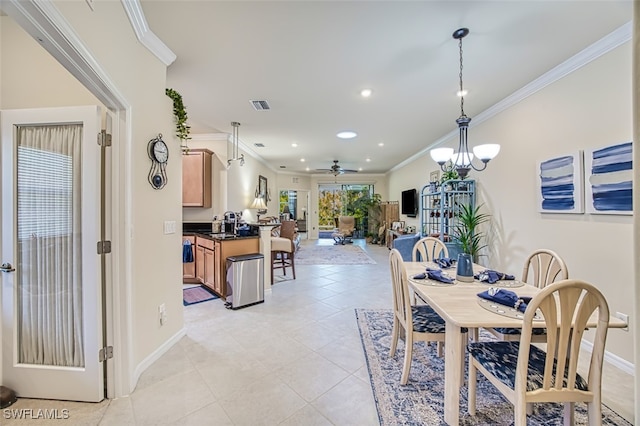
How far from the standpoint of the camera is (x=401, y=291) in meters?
2.06

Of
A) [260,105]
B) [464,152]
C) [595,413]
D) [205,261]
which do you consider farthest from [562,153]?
[205,261]

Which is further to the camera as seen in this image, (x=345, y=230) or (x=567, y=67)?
(x=345, y=230)

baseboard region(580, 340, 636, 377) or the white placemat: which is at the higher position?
the white placemat

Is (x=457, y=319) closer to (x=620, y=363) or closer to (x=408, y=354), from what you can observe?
(x=408, y=354)

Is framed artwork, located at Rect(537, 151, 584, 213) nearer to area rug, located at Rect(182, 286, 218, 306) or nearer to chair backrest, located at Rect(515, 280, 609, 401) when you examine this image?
chair backrest, located at Rect(515, 280, 609, 401)

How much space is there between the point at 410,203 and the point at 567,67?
4.79 m

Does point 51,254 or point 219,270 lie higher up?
point 51,254

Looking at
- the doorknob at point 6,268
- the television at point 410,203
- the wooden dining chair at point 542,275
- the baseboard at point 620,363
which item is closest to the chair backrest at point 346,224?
the television at point 410,203

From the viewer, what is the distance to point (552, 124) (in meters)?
2.79

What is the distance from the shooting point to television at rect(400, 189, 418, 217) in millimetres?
6938

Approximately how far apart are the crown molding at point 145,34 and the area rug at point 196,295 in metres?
2.93

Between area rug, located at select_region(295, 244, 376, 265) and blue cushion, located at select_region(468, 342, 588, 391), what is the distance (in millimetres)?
4684

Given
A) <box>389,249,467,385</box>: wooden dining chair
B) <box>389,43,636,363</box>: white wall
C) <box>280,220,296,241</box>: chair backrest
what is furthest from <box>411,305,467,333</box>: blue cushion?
<box>280,220,296,241</box>: chair backrest

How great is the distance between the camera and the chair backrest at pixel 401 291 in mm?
1951
